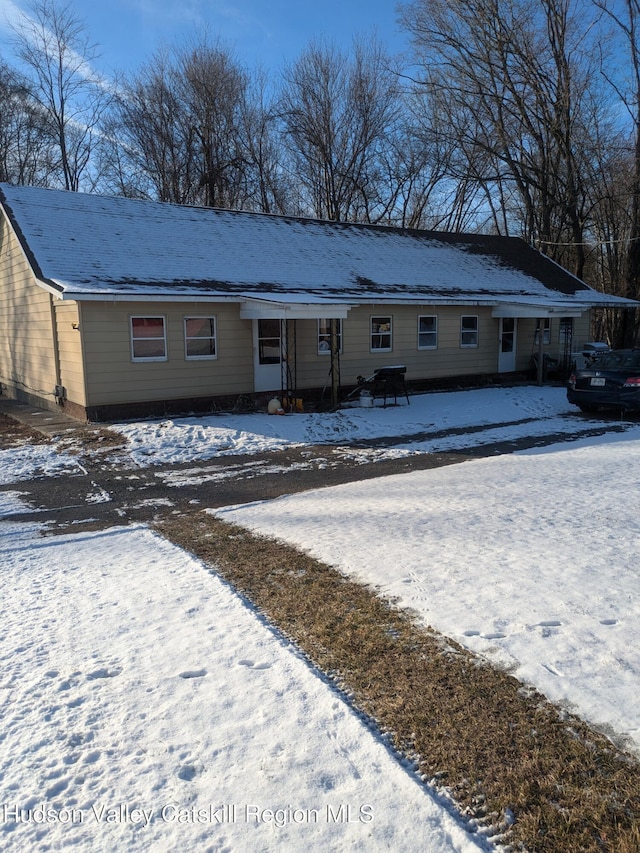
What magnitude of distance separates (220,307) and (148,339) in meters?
1.94

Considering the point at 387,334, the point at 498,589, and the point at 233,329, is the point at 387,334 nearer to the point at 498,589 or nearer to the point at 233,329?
the point at 233,329

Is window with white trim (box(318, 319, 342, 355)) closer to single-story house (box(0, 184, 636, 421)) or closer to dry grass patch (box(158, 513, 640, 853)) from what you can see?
single-story house (box(0, 184, 636, 421))

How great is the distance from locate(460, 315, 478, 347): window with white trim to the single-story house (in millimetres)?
50

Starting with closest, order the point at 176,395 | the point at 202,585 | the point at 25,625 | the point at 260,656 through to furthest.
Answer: the point at 260,656 → the point at 25,625 → the point at 202,585 → the point at 176,395

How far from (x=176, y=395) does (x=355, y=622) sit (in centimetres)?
1072

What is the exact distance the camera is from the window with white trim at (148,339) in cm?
1363

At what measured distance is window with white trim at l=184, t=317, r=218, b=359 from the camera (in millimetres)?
14430

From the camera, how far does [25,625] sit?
438 cm

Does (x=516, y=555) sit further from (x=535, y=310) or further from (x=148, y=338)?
(x=535, y=310)

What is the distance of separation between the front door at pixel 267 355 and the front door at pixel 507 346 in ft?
28.8

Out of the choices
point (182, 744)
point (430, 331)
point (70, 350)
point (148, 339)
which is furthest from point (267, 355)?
point (182, 744)

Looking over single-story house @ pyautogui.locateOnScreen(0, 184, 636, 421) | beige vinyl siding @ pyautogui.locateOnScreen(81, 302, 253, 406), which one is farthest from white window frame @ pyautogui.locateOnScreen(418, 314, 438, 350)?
beige vinyl siding @ pyautogui.locateOnScreen(81, 302, 253, 406)

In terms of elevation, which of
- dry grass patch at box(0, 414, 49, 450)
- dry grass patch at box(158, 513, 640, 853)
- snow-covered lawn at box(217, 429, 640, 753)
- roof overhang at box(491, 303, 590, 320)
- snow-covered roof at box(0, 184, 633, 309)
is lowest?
dry grass patch at box(158, 513, 640, 853)

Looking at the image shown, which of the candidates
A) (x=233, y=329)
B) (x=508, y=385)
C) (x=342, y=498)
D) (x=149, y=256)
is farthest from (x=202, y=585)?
(x=508, y=385)
